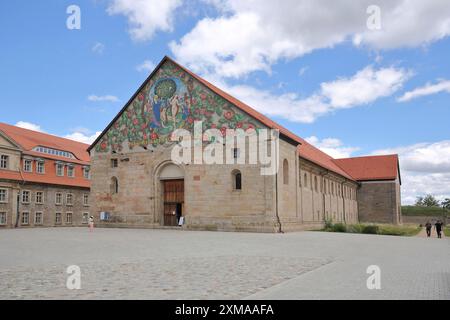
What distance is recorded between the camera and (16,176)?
4478 cm

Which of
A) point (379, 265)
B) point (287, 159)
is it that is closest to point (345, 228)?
point (287, 159)

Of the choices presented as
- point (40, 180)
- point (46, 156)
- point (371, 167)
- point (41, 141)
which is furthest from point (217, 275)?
point (371, 167)

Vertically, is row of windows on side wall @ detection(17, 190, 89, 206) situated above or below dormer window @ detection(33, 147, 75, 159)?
below

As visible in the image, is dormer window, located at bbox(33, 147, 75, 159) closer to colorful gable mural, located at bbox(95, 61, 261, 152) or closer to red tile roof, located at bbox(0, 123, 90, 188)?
red tile roof, located at bbox(0, 123, 90, 188)

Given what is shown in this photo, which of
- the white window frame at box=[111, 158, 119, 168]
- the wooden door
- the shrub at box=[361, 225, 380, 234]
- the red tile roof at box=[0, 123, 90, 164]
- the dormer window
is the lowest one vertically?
the shrub at box=[361, 225, 380, 234]

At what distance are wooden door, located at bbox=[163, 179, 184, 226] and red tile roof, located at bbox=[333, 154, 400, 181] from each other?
36.3 m

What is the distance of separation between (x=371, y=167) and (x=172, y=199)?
39849mm

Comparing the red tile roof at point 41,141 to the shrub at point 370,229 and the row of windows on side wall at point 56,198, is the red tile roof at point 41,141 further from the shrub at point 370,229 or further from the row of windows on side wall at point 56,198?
the shrub at point 370,229

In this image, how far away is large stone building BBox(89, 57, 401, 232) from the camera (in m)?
30.9

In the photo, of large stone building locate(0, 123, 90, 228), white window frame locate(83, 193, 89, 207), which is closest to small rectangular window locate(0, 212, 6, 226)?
large stone building locate(0, 123, 90, 228)

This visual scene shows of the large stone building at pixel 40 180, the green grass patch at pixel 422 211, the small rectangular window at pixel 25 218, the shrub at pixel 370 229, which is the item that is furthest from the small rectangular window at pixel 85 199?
the green grass patch at pixel 422 211

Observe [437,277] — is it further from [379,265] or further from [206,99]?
[206,99]

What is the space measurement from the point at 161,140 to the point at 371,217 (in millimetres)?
38019
